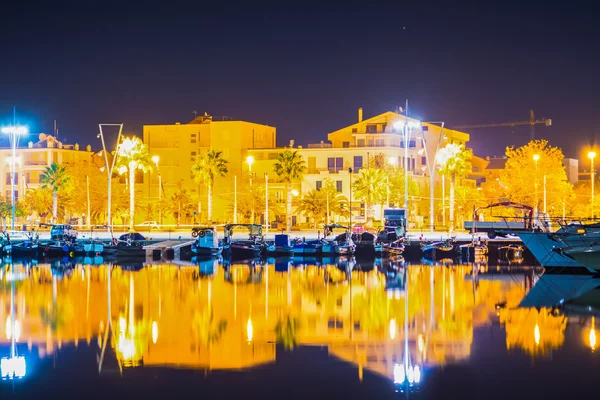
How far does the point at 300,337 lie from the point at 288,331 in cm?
133

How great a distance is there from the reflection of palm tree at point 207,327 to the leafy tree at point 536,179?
7626cm

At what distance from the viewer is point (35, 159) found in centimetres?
13788

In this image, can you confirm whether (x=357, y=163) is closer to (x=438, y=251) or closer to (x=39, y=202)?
(x=39, y=202)

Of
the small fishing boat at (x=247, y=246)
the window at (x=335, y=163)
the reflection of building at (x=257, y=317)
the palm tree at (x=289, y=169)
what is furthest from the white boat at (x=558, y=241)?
the window at (x=335, y=163)

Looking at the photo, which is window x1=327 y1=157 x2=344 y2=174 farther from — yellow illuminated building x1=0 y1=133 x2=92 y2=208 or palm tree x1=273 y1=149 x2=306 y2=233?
yellow illuminated building x1=0 y1=133 x2=92 y2=208

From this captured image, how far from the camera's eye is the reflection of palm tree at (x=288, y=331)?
91.4ft

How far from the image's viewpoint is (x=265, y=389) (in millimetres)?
21578

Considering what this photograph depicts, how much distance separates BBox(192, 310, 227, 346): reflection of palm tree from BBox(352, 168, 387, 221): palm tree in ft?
233

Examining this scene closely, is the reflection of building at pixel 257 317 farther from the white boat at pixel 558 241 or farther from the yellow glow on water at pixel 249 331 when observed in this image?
the white boat at pixel 558 241

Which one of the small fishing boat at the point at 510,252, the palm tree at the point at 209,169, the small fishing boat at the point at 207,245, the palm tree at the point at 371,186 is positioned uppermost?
the palm tree at the point at 209,169

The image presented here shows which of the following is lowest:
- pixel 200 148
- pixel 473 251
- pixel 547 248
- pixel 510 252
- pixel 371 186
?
pixel 510 252

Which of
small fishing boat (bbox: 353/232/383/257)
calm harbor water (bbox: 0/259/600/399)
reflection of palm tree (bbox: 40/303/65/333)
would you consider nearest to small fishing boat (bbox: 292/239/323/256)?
small fishing boat (bbox: 353/232/383/257)

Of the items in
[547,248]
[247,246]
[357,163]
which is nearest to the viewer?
[547,248]

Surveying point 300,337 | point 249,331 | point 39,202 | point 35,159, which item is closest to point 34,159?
point 35,159
